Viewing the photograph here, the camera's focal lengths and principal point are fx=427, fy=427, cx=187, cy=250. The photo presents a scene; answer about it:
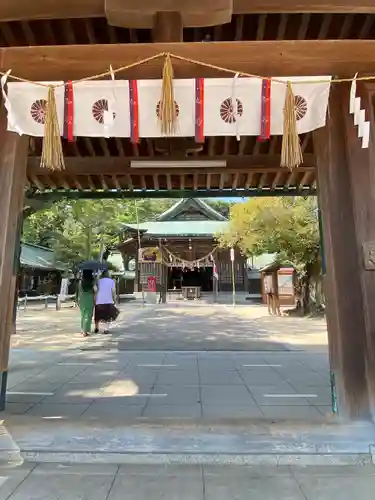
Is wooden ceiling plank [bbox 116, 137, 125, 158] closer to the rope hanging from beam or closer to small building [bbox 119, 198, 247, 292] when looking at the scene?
the rope hanging from beam

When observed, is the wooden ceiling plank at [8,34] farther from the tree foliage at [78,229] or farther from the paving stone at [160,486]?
the tree foliage at [78,229]

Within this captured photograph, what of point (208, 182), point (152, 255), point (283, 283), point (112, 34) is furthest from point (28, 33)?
point (152, 255)

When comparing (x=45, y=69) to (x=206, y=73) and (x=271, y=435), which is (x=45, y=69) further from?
(x=271, y=435)

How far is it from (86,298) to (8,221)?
7.61m

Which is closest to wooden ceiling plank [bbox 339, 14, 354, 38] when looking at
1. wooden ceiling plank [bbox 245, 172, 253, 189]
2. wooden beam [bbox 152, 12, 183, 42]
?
wooden beam [bbox 152, 12, 183, 42]

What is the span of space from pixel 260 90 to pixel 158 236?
Answer: 2523cm

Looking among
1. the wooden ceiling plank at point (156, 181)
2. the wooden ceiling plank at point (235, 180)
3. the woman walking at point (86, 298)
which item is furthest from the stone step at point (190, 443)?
the woman walking at point (86, 298)

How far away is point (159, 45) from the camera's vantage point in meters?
3.35

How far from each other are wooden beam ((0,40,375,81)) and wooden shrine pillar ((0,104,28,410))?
68 cm

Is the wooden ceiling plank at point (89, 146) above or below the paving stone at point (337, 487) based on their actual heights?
above

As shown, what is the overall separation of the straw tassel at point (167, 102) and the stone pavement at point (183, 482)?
258 cm

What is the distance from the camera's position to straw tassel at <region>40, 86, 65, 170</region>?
133 inches

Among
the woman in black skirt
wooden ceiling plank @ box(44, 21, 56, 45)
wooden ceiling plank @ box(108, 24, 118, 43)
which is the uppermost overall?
wooden ceiling plank @ box(108, 24, 118, 43)

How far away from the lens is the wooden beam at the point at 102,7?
3.46 meters
